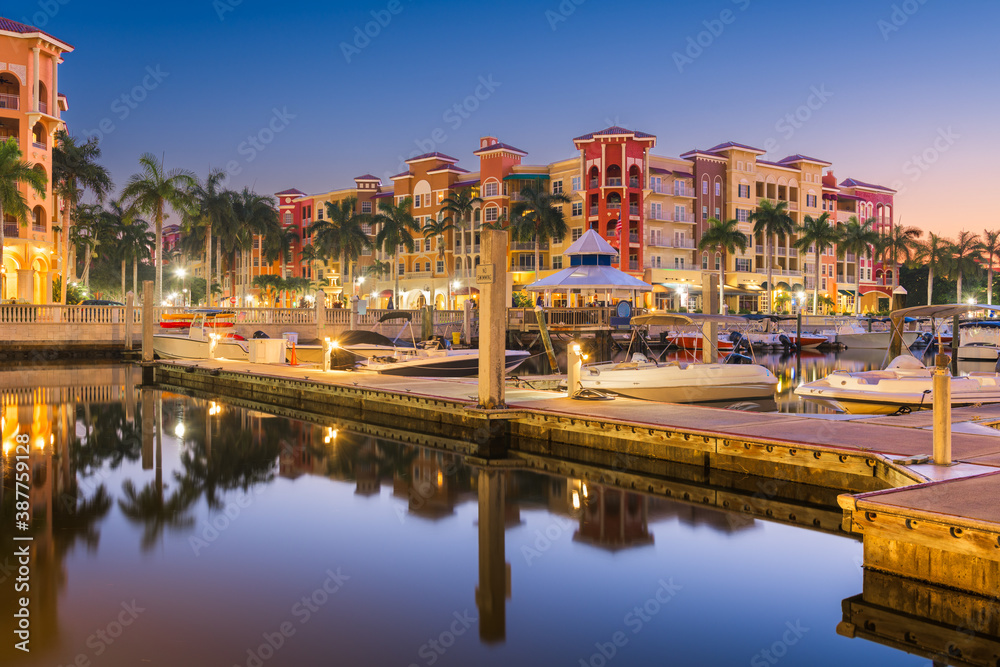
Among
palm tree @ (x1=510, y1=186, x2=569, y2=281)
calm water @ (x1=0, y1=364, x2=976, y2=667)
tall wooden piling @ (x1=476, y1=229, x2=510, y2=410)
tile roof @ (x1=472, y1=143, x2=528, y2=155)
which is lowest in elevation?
calm water @ (x1=0, y1=364, x2=976, y2=667)

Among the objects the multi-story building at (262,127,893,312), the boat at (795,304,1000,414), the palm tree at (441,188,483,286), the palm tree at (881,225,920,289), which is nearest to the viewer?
the boat at (795,304,1000,414)

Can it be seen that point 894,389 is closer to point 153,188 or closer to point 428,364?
point 428,364

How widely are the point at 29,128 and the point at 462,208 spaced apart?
3943 centimetres

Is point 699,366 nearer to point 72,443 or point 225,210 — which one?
point 72,443

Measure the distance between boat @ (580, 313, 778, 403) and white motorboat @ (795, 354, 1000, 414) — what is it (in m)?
2.63

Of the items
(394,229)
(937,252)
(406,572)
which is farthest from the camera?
(937,252)

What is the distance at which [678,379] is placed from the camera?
72.3 feet

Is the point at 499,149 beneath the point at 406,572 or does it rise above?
above

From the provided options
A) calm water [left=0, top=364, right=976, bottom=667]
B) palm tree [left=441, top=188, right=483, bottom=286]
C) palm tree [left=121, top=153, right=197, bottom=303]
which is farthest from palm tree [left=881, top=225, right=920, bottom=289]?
calm water [left=0, top=364, right=976, bottom=667]

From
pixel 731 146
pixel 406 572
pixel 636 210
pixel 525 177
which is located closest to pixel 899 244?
pixel 731 146

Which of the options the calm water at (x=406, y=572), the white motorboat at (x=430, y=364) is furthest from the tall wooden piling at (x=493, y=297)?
the white motorboat at (x=430, y=364)

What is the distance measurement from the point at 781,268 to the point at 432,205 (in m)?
40.6

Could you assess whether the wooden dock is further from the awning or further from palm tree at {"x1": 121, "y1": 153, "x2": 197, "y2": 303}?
the awning

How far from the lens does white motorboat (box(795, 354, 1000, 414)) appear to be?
1950cm
